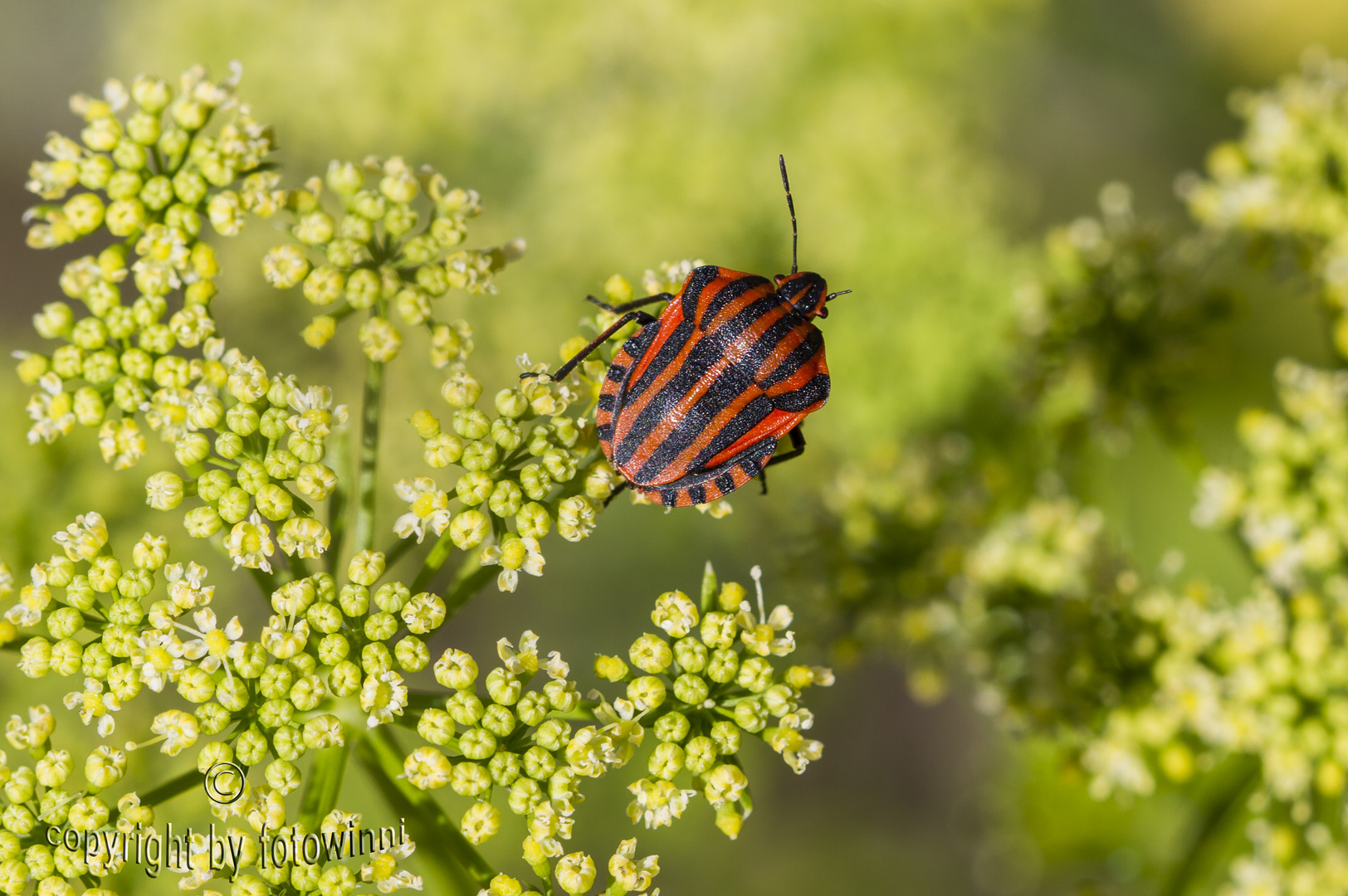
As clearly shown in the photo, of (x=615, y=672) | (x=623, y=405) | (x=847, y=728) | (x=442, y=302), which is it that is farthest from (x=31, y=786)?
(x=847, y=728)

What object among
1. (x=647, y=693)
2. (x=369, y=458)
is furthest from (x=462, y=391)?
(x=647, y=693)

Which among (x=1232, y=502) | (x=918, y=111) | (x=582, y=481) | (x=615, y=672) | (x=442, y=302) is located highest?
(x=918, y=111)

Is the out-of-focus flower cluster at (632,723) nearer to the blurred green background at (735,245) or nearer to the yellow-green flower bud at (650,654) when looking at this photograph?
the yellow-green flower bud at (650,654)

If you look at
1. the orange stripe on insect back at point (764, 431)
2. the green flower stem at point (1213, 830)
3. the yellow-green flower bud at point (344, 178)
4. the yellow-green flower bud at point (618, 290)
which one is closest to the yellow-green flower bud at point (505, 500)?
the orange stripe on insect back at point (764, 431)

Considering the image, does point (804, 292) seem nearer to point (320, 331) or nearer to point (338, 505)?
point (320, 331)

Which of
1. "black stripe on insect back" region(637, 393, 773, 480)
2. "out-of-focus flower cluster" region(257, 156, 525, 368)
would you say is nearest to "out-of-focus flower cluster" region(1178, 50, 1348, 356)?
"black stripe on insect back" region(637, 393, 773, 480)

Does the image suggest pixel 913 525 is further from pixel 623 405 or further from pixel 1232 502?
pixel 623 405
